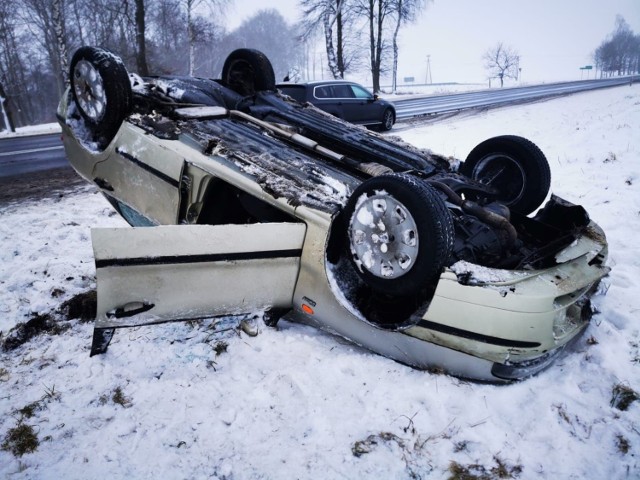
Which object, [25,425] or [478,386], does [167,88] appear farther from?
[478,386]

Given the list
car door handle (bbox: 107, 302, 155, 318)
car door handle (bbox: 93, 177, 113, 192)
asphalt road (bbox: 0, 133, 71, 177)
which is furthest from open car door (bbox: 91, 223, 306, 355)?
asphalt road (bbox: 0, 133, 71, 177)

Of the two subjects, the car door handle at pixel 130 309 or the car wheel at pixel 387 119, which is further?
the car wheel at pixel 387 119

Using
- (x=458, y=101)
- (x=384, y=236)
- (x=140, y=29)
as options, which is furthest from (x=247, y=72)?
(x=458, y=101)

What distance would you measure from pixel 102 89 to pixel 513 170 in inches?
128

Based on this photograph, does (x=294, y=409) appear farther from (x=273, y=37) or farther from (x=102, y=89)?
(x=273, y=37)

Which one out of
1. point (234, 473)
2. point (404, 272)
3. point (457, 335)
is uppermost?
point (404, 272)

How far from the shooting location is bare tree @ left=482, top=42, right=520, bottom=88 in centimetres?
4416

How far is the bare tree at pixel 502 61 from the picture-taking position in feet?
145

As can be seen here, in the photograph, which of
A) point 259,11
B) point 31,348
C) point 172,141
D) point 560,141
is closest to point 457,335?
point 172,141

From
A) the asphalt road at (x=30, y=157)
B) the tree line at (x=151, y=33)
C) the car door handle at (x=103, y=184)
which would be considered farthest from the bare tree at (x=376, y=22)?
the car door handle at (x=103, y=184)

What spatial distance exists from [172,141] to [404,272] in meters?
1.76

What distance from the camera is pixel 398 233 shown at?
1.95 meters

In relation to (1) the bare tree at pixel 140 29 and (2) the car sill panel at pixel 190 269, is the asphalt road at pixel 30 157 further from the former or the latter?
(2) the car sill panel at pixel 190 269

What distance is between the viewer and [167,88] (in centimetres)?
352
